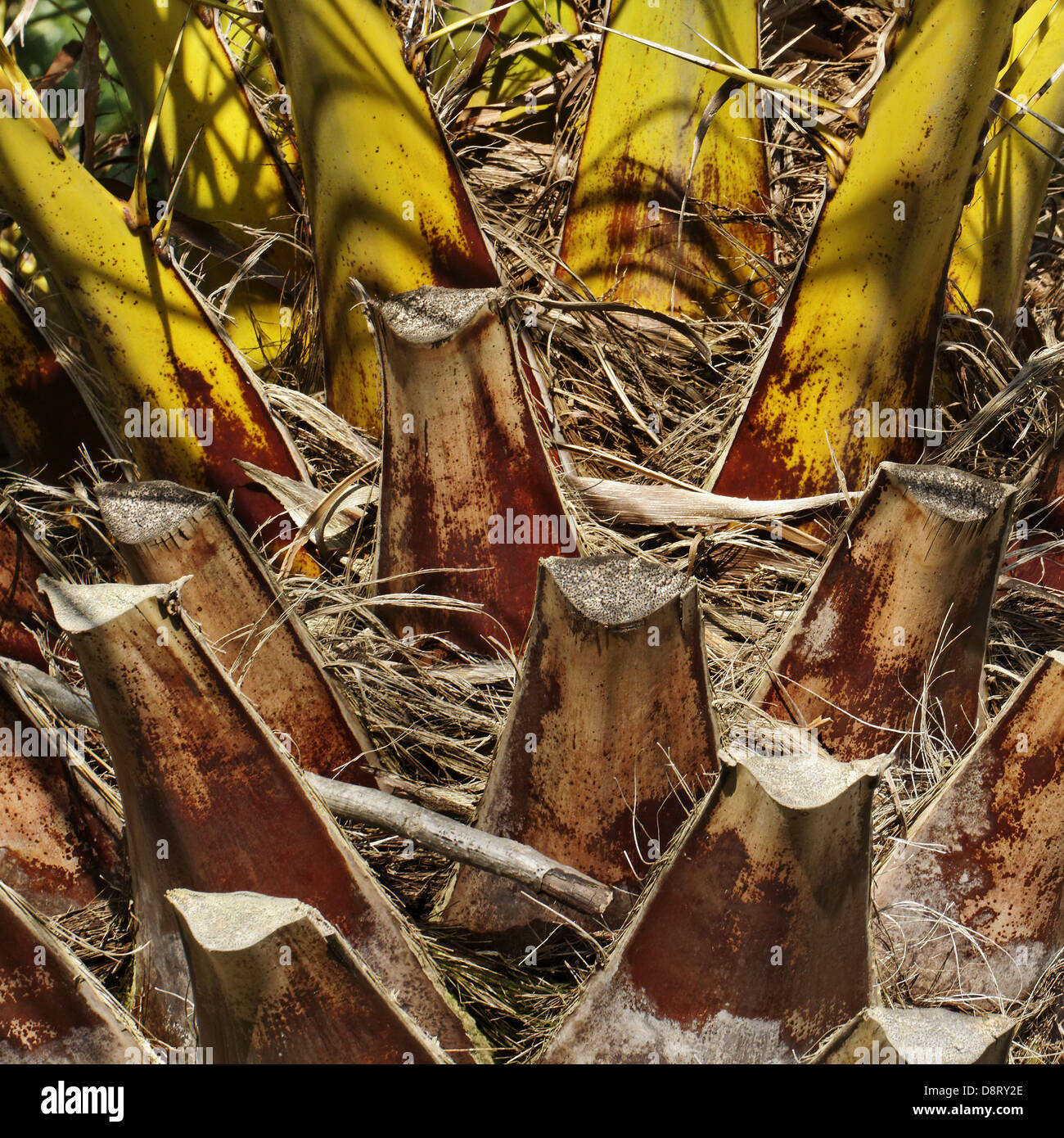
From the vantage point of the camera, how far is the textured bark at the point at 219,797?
102 centimetres

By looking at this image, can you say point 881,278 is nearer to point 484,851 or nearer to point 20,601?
point 484,851

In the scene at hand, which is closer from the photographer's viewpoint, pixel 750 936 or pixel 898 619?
pixel 750 936

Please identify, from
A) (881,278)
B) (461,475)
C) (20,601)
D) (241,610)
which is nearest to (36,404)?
(20,601)

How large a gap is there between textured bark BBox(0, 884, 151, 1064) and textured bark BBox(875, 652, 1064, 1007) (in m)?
0.82

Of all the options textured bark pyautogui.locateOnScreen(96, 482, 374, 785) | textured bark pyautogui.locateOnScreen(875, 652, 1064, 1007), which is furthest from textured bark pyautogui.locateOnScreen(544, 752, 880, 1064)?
textured bark pyautogui.locateOnScreen(96, 482, 374, 785)

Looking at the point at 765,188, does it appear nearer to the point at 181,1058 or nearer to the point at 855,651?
the point at 855,651

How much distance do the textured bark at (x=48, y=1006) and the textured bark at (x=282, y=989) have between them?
0.17 meters

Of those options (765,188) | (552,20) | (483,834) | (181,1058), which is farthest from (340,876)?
(552,20)

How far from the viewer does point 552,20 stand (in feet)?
5.45

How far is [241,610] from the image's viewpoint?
3.94 ft

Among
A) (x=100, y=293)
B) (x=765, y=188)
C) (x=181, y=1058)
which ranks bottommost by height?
→ (x=181, y=1058)

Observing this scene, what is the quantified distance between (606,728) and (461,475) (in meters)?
0.35

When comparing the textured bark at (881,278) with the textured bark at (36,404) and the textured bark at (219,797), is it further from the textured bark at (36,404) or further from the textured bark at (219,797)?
the textured bark at (36,404)

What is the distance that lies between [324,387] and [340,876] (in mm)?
744
